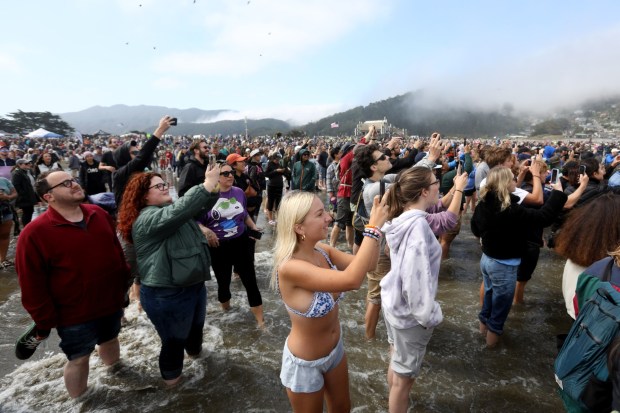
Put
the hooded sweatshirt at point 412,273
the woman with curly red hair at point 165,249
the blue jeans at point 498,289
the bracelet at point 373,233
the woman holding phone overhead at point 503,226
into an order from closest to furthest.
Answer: the bracelet at point 373,233, the hooded sweatshirt at point 412,273, the woman with curly red hair at point 165,249, the woman holding phone overhead at point 503,226, the blue jeans at point 498,289

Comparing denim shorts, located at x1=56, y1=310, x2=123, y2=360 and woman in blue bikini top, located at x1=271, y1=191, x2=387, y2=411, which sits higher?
woman in blue bikini top, located at x1=271, y1=191, x2=387, y2=411

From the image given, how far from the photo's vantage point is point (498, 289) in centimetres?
353

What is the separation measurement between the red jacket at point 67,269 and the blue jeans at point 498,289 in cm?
377

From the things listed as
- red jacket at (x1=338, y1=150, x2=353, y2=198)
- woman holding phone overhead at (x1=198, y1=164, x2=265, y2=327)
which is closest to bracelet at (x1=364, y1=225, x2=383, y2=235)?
woman holding phone overhead at (x1=198, y1=164, x2=265, y2=327)

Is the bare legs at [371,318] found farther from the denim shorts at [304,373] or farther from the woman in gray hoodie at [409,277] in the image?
the denim shorts at [304,373]

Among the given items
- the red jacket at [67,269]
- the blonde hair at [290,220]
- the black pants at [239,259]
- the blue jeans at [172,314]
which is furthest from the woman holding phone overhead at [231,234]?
the blonde hair at [290,220]

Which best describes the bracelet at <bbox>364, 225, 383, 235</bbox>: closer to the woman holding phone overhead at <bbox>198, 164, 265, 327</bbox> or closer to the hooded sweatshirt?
the hooded sweatshirt

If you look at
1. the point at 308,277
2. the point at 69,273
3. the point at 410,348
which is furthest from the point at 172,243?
the point at 410,348

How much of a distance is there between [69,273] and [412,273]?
2.71m

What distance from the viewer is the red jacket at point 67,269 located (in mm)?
2514

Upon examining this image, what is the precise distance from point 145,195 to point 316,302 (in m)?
1.84

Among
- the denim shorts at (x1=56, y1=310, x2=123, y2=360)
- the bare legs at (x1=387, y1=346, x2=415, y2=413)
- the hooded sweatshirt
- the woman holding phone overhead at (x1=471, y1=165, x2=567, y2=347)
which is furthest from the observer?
the woman holding phone overhead at (x1=471, y1=165, x2=567, y2=347)

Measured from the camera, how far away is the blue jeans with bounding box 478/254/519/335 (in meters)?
3.49

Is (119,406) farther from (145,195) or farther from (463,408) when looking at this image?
(463,408)
